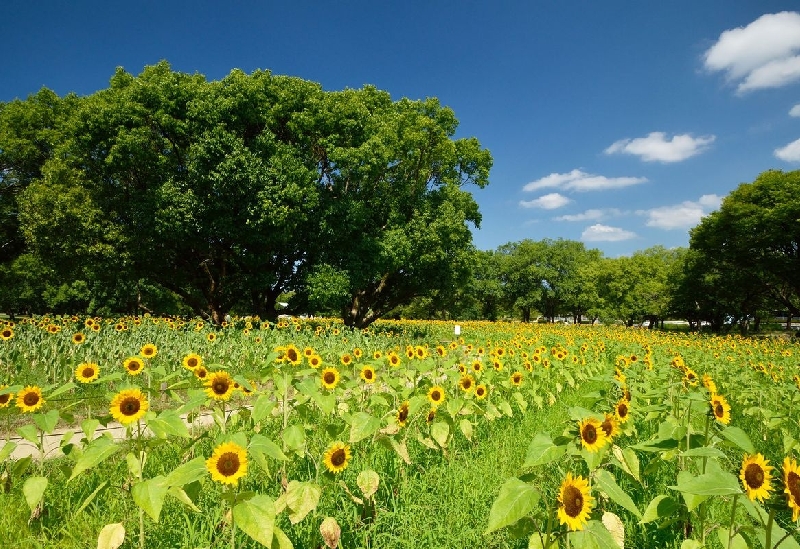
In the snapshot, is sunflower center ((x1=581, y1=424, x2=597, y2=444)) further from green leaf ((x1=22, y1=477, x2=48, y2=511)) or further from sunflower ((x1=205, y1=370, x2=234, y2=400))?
green leaf ((x1=22, y1=477, x2=48, y2=511))

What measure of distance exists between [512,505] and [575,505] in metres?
0.31

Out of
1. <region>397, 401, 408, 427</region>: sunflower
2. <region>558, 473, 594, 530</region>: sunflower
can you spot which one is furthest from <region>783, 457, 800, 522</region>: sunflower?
<region>397, 401, 408, 427</region>: sunflower

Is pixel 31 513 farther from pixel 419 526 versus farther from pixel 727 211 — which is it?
pixel 727 211

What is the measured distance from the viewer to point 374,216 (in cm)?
1797

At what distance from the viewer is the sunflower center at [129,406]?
2.28 meters

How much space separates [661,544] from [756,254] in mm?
29572

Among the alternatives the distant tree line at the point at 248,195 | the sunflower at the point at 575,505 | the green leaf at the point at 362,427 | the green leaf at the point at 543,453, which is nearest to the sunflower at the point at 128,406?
the green leaf at the point at 362,427

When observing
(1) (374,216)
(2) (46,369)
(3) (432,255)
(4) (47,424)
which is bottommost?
(2) (46,369)

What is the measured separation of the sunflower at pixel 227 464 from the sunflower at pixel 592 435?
150cm

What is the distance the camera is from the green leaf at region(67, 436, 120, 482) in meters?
1.82

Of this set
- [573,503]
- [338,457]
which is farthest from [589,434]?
[338,457]

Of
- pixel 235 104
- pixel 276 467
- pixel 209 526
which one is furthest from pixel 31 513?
pixel 235 104

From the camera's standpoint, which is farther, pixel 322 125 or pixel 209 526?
pixel 322 125

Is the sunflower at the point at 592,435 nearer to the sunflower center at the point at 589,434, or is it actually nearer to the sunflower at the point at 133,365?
the sunflower center at the point at 589,434
